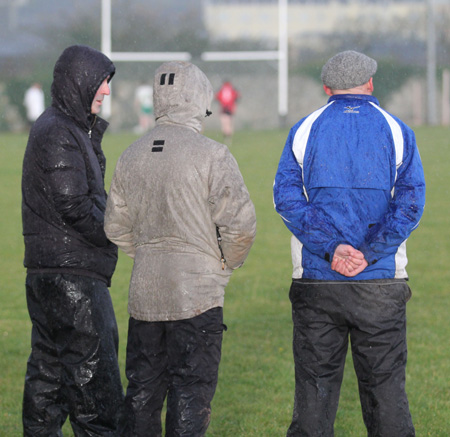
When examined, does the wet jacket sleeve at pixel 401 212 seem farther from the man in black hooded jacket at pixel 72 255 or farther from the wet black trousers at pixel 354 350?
the man in black hooded jacket at pixel 72 255

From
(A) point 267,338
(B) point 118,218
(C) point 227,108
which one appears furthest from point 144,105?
(B) point 118,218

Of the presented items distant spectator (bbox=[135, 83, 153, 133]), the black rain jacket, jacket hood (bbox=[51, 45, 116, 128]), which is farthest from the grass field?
distant spectator (bbox=[135, 83, 153, 133])

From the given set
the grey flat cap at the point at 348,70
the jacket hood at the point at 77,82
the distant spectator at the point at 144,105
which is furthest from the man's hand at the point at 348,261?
the distant spectator at the point at 144,105

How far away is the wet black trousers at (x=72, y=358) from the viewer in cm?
430

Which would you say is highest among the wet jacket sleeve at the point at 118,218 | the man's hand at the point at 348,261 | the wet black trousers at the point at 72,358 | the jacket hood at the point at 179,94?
the jacket hood at the point at 179,94

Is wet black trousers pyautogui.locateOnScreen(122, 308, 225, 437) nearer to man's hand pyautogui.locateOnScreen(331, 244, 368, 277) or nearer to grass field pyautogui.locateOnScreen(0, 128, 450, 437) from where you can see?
man's hand pyautogui.locateOnScreen(331, 244, 368, 277)

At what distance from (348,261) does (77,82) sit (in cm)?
147

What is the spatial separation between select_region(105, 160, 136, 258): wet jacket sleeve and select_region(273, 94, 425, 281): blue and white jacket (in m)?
0.68

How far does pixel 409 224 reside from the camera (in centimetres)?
396

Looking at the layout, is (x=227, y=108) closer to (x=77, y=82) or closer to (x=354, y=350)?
(x=77, y=82)

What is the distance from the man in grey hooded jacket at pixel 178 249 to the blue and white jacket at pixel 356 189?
0.27 meters

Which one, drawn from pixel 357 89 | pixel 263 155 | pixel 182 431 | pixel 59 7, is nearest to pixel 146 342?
pixel 182 431

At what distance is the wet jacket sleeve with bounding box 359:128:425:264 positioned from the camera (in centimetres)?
394

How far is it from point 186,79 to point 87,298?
42.2 inches
